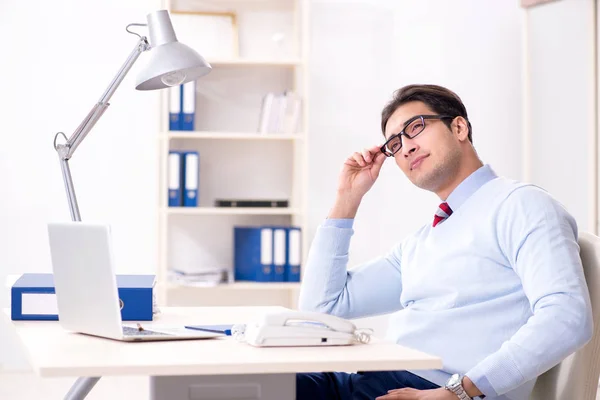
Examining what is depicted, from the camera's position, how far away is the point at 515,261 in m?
1.75

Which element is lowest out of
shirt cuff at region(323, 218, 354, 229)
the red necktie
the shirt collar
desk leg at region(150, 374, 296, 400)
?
desk leg at region(150, 374, 296, 400)

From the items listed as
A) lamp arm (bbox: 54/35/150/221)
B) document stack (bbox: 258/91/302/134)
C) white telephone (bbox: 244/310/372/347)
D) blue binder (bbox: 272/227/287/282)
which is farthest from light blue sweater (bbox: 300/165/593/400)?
document stack (bbox: 258/91/302/134)

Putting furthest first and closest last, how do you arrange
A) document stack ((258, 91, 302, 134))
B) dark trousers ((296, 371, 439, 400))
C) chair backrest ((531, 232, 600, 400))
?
document stack ((258, 91, 302, 134)) < dark trousers ((296, 371, 439, 400)) < chair backrest ((531, 232, 600, 400))

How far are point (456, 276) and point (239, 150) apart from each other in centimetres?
277

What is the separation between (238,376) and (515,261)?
650 millimetres

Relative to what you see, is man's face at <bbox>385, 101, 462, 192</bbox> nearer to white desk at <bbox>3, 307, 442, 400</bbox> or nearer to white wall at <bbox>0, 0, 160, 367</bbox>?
white desk at <bbox>3, 307, 442, 400</bbox>

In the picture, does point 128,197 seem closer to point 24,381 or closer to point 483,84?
point 24,381

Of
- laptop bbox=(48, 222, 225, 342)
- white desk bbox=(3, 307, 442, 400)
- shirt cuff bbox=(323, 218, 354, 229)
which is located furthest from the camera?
shirt cuff bbox=(323, 218, 354, 229)

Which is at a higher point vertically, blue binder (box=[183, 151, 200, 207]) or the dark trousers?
blue binder (box=[183, 151, 200, 207])

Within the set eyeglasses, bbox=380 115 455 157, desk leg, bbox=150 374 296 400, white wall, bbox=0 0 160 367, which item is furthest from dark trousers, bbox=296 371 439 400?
white wall, bbox=0 0 160 367

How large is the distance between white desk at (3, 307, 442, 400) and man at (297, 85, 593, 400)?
0.67 feet

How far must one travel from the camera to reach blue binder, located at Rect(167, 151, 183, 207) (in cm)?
412

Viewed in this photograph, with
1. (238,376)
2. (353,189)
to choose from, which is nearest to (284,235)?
(353,189)

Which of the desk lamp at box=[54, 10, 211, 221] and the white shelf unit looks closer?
the desk lamp at box=[54, 10, 211, 221]
